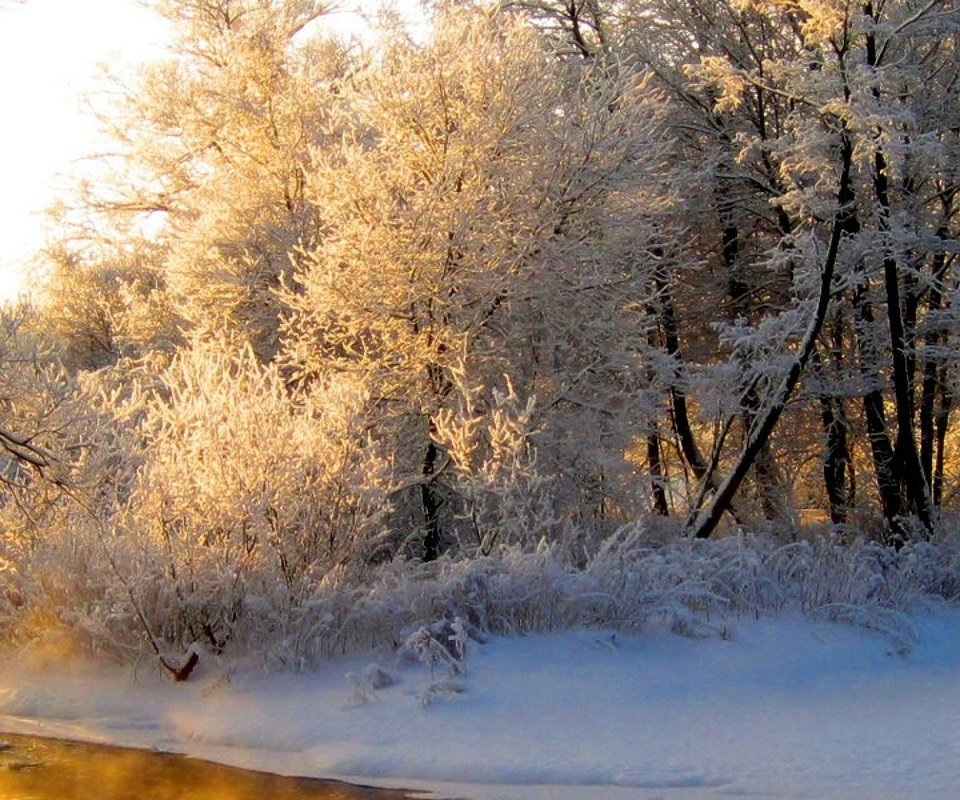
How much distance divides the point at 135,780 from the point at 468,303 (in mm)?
6846

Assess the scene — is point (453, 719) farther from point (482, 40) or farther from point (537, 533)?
point (482, 40)

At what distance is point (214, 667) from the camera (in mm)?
8859

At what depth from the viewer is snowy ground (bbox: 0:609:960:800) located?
688 centimetres

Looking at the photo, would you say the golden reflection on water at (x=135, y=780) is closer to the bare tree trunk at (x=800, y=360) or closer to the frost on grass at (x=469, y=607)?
the frost on grass at (x=469, y=607)

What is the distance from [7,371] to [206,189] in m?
7.62

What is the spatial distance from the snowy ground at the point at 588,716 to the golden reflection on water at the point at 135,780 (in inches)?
9.1

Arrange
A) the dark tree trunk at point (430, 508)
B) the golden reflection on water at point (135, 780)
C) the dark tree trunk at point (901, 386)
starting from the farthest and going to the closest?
1. the dark tree trunk at point (901, 386)
2. the dark tree trunk at point (430, 508)
3. the golden reflection on water at point (135, 780)

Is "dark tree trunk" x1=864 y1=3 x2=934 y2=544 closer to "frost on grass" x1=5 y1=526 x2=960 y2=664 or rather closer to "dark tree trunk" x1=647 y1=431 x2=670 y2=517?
"dark tree trunk" x1=647 y1=431 x2=670 y2=517

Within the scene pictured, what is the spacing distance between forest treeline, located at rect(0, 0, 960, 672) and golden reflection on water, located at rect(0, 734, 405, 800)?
54.8 inches

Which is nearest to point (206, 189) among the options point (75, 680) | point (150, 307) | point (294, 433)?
point (150, 307)

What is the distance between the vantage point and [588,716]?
25.6 ft

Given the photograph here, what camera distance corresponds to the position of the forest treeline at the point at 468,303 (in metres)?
9.52

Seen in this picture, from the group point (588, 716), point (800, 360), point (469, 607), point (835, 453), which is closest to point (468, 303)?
point (800, 360)

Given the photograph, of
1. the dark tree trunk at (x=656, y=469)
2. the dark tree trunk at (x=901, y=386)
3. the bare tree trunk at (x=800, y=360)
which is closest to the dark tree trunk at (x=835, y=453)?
the dark tree trunk at (x=656, y=469)
